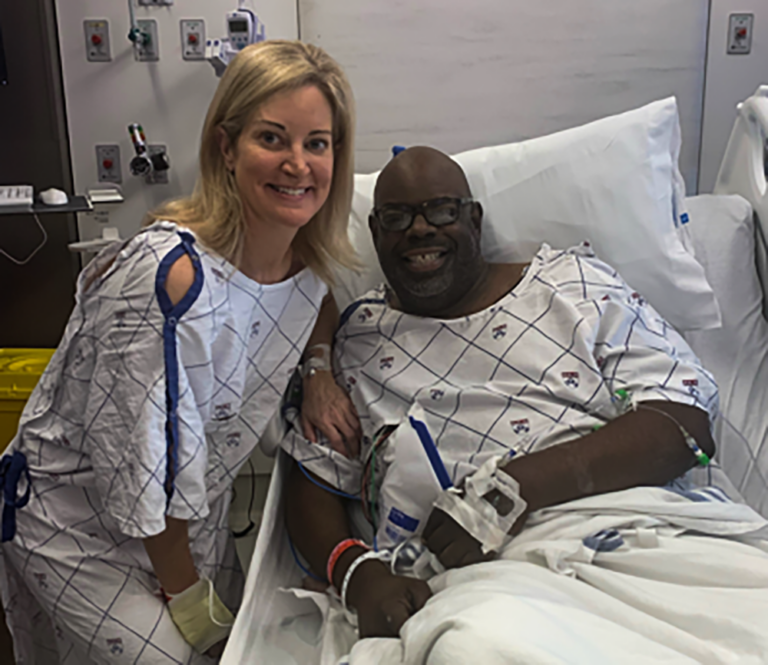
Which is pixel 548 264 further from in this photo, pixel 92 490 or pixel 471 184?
pixel 92 490

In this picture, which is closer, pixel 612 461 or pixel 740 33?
pixel 612 461

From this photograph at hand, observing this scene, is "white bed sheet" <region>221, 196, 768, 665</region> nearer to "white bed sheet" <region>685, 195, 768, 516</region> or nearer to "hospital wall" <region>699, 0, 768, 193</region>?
"white bed sheet" <region>685, 195, 768, 516</region>

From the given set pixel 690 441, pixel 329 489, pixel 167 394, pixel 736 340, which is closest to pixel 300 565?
pixel 329 489

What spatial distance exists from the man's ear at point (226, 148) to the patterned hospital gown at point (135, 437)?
166mm

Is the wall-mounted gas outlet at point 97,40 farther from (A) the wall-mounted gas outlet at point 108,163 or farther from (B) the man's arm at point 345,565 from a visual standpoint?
(B) the man's arm at point 345,565

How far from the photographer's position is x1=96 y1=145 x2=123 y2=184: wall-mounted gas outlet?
2438 millimetres

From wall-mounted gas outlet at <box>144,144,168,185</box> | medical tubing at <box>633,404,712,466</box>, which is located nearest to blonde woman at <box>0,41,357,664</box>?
medical tubing at <box>633,404,712,466</box>

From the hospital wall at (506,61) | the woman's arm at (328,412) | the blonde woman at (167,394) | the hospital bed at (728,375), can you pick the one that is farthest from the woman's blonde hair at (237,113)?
the hospital wall at (506,61)

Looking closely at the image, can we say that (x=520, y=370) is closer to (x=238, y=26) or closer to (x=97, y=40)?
(x=238, y=26)

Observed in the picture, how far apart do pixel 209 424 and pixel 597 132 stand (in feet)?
3.82

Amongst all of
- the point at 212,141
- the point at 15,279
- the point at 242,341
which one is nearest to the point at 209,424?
the point at 242,341

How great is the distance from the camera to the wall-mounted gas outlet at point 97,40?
2.37m

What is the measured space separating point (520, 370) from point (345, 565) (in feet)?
1.64

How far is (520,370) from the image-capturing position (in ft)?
4.52
